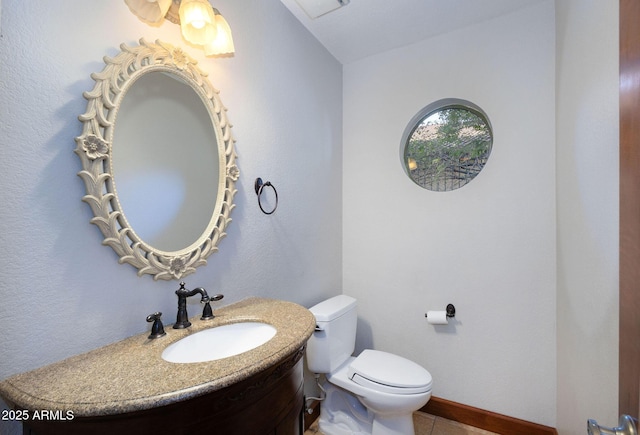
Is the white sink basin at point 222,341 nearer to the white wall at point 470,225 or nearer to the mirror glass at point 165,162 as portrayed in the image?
the mirror glass at point 165,162

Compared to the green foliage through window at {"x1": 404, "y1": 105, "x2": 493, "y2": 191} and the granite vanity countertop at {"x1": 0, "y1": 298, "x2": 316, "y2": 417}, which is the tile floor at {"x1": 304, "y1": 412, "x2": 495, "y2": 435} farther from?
the green foliage through window at {"x1": 404, "y1": 105, "x2": 493, "y2": 191}

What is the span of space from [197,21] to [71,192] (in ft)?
2.47

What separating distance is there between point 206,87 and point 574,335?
1.92 m

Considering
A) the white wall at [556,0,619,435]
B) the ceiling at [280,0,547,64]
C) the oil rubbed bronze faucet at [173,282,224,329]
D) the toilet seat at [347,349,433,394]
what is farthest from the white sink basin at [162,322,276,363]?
the ceiling at [280,0,547,64]

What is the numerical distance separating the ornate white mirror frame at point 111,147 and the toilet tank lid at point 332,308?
776 mm

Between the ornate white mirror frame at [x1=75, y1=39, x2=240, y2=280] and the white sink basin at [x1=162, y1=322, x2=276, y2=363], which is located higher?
the ornate white mirror frame at [x1=75, y1=39, x2=240, y2=280]

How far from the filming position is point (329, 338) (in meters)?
1.69

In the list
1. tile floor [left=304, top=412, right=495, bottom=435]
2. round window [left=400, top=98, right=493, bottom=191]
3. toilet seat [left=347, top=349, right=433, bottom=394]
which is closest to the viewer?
toilet seat [left=347, top=349, right=433, bottom=394]

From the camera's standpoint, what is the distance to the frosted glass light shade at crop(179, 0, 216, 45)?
1.07 meters

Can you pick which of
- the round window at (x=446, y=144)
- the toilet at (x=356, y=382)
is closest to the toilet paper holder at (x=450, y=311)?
the toilet at (x=356, y=382)

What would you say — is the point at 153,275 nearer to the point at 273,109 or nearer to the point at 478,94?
the point at 273,109

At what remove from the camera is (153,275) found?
3.41ft

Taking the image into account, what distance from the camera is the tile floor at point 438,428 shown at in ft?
5.98

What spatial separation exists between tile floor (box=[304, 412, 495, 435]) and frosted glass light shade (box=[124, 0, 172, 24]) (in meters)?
2.26
